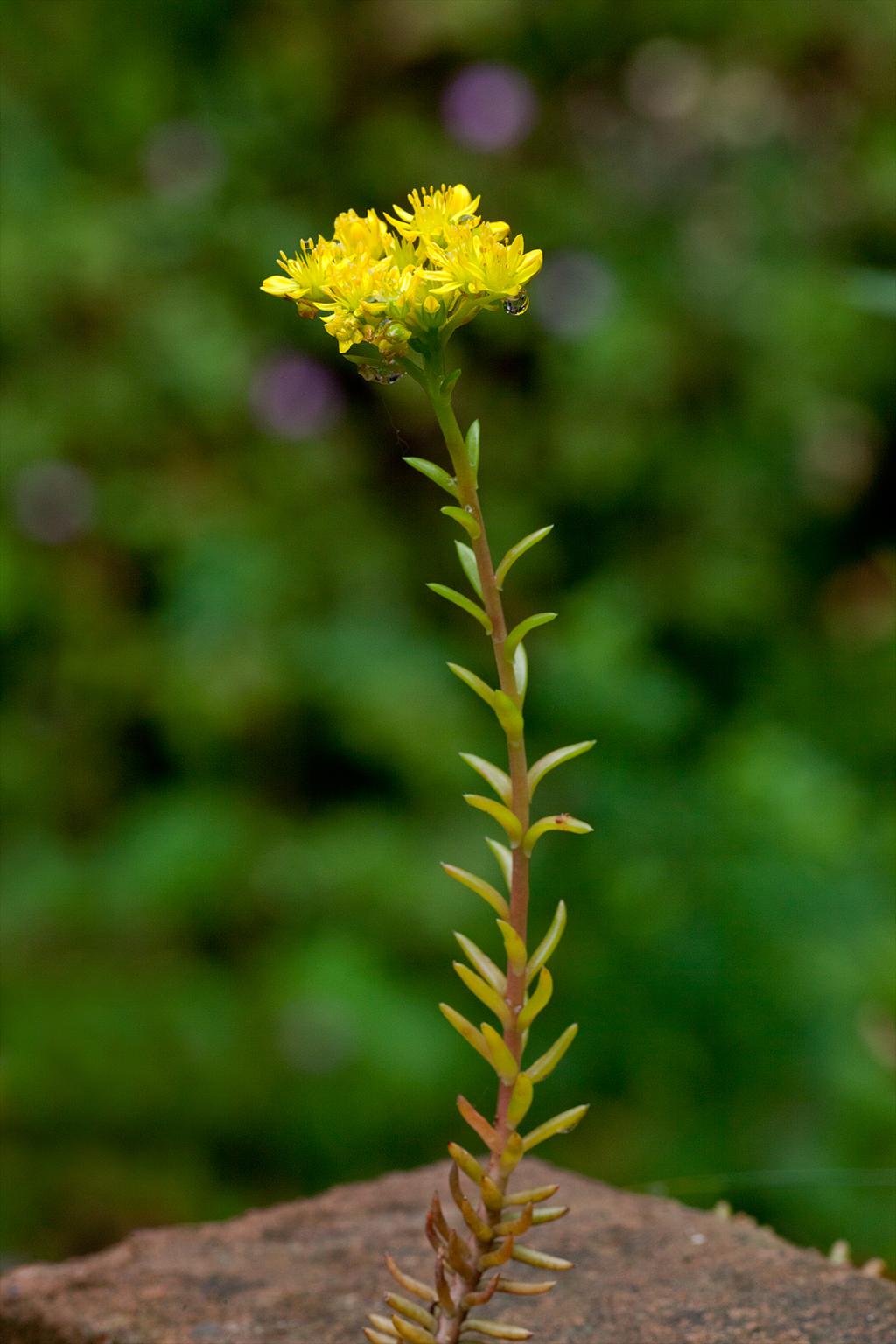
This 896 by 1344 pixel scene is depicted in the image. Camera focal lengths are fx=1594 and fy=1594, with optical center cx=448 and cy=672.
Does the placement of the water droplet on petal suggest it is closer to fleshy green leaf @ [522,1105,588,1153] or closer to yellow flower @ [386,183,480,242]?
yellow flower @ [386,183,480,242]

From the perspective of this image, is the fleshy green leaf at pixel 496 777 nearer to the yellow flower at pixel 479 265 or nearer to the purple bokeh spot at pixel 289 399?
the yellow flower at pixel 479 265

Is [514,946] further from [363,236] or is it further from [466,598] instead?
[363,236]

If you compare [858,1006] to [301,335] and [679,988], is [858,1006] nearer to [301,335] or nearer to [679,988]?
[679,988]

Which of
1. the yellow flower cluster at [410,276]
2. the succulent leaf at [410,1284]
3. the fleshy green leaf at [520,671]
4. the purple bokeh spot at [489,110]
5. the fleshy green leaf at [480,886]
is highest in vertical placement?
the purple bokeh spot at [489,110]

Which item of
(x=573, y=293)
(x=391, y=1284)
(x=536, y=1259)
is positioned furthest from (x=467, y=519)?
(x=573, y=293)

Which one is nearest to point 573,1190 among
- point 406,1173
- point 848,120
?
point 406,1173

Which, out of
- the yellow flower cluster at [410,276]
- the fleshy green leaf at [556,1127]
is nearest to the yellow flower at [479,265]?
the yellow flower cluster at [410,276]
